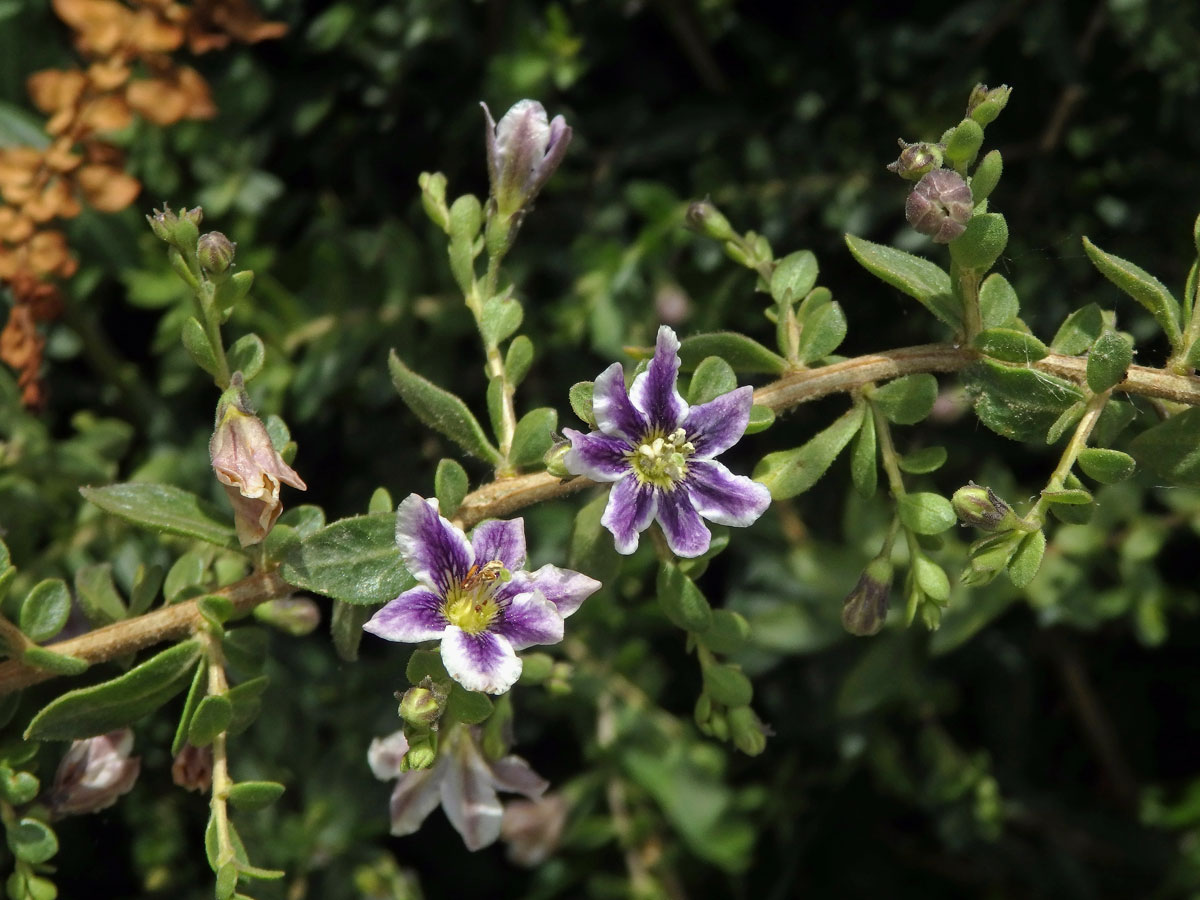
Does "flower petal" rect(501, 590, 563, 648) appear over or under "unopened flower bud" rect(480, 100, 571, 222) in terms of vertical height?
under

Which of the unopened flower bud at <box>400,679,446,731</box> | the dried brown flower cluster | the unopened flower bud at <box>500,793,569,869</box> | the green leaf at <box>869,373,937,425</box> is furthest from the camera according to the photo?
the unopened flower bud at <box>500,793,569,869</box>

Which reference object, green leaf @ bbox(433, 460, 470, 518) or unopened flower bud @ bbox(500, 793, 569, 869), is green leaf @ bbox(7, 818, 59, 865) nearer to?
green leaf @ bbox(433, 460, 470, 518)

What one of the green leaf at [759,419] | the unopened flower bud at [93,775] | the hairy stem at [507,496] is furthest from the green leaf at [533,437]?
the unopened flower bud at [93,775]

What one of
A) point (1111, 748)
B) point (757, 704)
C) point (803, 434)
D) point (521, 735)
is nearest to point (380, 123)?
point (803, 434)

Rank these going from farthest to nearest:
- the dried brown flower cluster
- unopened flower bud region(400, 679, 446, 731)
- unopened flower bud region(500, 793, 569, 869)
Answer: unopened flower bud region(500, 793, 569, 869) → the dried brown flower cluster → unopened flower bud region(400, 679, 446, 731)

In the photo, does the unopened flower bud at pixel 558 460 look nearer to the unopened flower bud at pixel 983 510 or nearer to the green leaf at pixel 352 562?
the green leaf at pixel 352 562

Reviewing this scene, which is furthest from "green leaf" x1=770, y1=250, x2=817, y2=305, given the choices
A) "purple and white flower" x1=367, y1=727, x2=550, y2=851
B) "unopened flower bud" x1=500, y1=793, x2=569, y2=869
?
"unopened flower bud" x1=500, y1=793, x2=569, y2=869

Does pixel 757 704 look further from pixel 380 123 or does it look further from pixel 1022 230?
pixel 380 123

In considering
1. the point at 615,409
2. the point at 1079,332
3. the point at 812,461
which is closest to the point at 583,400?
the point at 615,409
